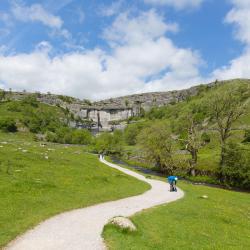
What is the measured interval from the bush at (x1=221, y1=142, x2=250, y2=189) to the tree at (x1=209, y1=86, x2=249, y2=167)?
50.1 inches

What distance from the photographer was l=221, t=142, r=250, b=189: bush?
6187 centimetres

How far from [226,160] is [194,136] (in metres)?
8.92

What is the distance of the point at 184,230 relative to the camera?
21.4 m

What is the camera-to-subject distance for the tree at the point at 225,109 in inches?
2426

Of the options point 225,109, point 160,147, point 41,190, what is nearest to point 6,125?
point 160,147

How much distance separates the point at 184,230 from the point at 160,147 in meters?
58.0

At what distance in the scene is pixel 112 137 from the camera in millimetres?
175875

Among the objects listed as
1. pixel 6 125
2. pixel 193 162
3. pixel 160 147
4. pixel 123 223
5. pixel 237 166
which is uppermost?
pixel 6 125

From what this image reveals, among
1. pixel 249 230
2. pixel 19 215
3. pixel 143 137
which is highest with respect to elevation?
pixel 143 137

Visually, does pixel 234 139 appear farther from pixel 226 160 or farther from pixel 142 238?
pixel 142 238

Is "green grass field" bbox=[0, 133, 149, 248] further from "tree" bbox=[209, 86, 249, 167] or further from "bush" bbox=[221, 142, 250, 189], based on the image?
"bush" bbox=[221, 142, 250, 189]

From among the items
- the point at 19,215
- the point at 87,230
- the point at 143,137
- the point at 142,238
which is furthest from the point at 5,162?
the point at 143,137

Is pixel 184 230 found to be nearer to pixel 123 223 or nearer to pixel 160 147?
pixel 123 223

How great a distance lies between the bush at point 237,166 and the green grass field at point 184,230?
107ft
